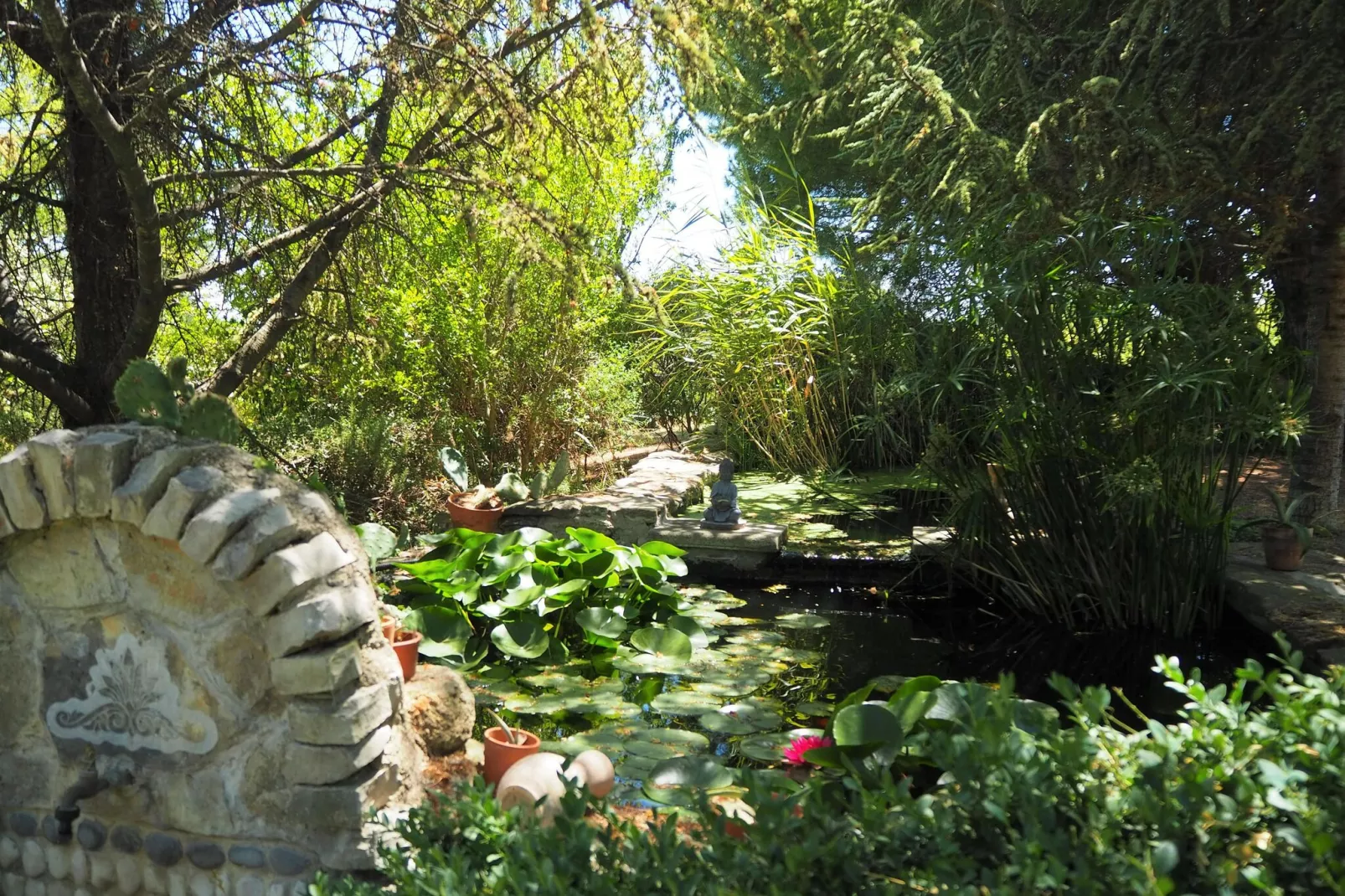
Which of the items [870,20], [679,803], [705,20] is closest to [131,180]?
[705,20]

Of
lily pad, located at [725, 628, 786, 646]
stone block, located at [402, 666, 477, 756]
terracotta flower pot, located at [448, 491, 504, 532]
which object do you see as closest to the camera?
stone block, located at [402, 666, 477, 756]

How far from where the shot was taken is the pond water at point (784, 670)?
10.7ft

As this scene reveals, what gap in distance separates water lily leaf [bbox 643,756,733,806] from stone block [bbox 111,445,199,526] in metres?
1.34

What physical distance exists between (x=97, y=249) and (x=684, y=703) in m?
2.83

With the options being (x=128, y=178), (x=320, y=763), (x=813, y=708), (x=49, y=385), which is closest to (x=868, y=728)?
(x=320, y=763)

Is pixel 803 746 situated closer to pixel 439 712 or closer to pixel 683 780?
pixel 683 780

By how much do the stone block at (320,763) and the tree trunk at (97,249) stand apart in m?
2.27

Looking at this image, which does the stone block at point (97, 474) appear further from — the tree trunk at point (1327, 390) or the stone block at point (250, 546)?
the tree trunk at point (1327, 390)

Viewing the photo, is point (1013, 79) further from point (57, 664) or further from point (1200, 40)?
point (57, 664)

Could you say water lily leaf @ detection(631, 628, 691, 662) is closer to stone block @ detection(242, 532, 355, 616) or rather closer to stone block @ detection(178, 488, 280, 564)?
stone block @ detection(242, 532, 355, 616)

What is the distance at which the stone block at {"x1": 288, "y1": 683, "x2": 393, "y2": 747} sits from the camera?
6.73ft

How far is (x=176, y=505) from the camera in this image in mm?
2018

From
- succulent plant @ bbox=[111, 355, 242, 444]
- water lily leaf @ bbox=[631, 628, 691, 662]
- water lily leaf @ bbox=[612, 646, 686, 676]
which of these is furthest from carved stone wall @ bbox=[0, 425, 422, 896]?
water lily leaf @ bbox=[631, 628, 691, 662]

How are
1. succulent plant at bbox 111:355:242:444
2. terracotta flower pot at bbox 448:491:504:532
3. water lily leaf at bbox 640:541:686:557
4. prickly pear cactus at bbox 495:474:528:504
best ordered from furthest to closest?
prickly pear cactus at bbox 495:474:528:504 < terracotta flower pot at bbox 448:491:504:532 < water lily leaf at bbox 640:541:686:557 < succulent plant at bbox 111:355:242:444
